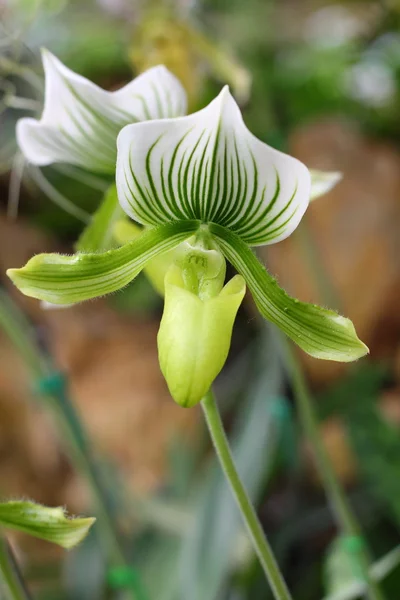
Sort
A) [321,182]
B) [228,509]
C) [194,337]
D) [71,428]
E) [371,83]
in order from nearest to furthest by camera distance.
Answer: [194,337]
[321,182]
[71,428]
[228,509]
[371,83]

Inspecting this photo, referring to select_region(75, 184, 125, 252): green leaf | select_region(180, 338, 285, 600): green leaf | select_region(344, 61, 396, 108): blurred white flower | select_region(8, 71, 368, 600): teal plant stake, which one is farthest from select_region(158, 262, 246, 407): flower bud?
select_region(344, 61, 396, 108): blurred white flower

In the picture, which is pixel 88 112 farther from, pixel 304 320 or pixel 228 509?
pixel 228 509

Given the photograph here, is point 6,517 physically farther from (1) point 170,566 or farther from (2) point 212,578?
(1) point 170,566

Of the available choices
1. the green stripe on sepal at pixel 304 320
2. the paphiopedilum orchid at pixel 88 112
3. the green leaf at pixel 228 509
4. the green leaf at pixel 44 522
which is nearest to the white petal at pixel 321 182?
the paphiopedilum orchid at pixel 88 112

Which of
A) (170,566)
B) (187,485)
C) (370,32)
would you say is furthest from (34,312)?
(370,32)

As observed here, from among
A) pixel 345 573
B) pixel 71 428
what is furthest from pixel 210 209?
pixel 345 573

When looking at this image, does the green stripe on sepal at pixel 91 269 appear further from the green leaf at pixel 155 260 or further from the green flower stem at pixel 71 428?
the green flower stem at pixel 71 428

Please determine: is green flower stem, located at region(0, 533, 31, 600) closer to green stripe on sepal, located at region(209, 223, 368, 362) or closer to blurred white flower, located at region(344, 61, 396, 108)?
green stripe on sepal, located at region(209, 223, 368, 362)
